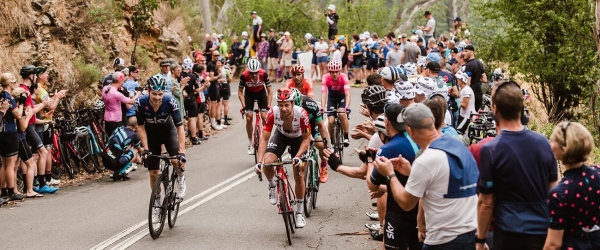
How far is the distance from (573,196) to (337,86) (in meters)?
10.6

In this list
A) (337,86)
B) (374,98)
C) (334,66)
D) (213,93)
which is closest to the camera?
(374,98)

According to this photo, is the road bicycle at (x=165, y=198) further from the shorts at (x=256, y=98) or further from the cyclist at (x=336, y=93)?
Answer: the shorts at (x=256, y=98)

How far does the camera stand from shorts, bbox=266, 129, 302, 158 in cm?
1098

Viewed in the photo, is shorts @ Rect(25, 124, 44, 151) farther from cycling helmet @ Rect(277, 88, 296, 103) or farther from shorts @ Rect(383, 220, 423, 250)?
shorts @ Rect(383, 220, 423, 250)

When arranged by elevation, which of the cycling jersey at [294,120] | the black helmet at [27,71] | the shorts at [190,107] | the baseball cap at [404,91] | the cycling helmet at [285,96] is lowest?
the shorts at [190,107]

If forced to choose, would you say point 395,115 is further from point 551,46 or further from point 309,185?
point 551,46

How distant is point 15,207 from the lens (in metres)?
13.3

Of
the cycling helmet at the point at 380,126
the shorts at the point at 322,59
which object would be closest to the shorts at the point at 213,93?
the shorts at the point at 322,59

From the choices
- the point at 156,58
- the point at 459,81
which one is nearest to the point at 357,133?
the point at 459,81

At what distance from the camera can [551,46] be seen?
66.7 ft

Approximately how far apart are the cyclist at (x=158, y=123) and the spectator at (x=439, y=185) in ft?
18.1

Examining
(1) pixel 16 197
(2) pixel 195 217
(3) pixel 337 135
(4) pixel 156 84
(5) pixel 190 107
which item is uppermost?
(4) pixel 156 84

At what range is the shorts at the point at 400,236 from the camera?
696 centimetres

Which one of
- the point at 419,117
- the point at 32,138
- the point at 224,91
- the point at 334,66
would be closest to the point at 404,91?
the point at 419,117
